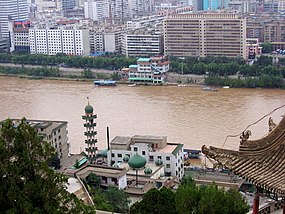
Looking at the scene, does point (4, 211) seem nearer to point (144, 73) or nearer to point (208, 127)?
point (208, 127)

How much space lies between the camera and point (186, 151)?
8.45 m

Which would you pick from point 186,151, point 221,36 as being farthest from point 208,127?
point 221,36

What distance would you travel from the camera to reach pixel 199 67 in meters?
14.9

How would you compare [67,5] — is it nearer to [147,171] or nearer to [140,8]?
[140,8]

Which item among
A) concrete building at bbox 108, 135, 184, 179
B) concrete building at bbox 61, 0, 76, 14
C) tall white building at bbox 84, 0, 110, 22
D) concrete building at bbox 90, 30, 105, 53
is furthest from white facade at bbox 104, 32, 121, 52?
concrete building at bbox 108, 135, 184, 179

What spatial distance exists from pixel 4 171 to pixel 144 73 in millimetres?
12277

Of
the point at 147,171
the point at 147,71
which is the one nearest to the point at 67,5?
the point at 147,71

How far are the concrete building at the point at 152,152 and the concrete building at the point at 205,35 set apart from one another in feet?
29.4

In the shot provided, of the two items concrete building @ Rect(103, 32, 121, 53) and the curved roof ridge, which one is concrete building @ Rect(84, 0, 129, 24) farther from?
the curved roof ridge

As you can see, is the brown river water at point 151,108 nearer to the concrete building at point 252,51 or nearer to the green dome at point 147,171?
the green dome at point 147,171

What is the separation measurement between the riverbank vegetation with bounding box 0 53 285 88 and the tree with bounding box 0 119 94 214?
11030 millimetres

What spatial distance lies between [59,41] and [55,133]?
11.2 metres

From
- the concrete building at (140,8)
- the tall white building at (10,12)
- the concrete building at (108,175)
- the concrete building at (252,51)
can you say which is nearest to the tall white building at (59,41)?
the tall white building at (10,12)

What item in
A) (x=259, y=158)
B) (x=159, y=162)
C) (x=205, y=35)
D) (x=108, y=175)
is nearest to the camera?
(x=259, y=158)
